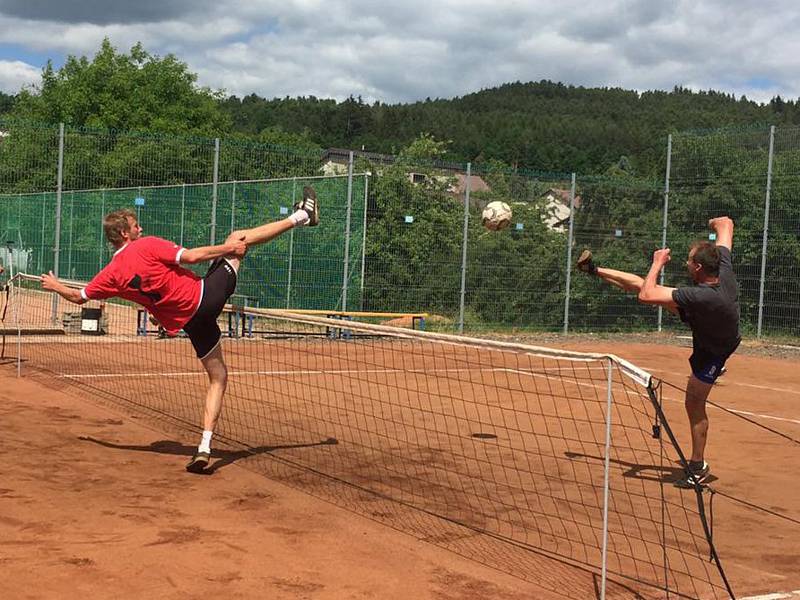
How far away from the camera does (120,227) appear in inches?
300

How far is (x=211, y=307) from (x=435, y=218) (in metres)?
13.5

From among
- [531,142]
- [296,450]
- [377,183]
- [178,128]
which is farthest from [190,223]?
[531,142]

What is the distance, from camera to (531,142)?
94125 millimetres

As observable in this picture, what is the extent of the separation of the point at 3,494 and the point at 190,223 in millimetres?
14703

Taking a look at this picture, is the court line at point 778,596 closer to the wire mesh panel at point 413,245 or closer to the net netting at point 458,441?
the net netting at point 458,441

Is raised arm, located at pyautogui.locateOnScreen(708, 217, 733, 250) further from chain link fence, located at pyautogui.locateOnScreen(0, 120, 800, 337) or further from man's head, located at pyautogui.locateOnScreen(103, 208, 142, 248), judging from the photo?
chain link fence, located at pyautogui.locateOnScreen(0, 120, 800, 337)

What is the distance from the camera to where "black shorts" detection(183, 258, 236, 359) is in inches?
298

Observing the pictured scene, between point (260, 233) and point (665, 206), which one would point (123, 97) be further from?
point (260, 233)

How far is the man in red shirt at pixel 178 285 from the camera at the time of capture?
7.36 meters

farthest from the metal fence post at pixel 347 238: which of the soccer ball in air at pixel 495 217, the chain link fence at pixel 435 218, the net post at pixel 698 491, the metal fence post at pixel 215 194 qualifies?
the net post at pixel 698 491

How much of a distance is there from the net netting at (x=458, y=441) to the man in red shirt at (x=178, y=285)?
74cm

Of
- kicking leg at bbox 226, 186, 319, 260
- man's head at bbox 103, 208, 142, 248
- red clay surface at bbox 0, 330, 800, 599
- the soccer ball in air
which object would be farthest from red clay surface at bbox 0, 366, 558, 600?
the soccer ball in air

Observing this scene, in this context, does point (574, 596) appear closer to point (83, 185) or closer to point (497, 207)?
point (497, 207)

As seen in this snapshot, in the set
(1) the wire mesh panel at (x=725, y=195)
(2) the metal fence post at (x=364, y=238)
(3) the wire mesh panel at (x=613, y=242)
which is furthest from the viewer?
(3) the wire mesh panel at (x=613, y=242)
